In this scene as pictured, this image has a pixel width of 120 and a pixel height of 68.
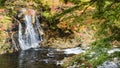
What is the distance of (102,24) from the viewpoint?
161 inches

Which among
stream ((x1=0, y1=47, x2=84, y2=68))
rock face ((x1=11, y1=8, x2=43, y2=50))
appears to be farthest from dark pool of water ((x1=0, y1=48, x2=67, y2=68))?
rock face ((x1=11, y1=8, x2=43, y2=50))

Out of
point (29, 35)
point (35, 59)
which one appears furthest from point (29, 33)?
point (35, 59)

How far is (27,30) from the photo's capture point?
72.6 ft

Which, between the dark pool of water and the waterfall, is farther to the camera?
the waterfall

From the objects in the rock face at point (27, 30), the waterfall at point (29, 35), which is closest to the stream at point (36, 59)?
the waterfall at point (29, 35)

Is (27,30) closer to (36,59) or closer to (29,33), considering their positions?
(29,33)

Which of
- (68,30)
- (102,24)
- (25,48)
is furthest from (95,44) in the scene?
(68,30)

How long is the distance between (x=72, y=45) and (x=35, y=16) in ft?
13.5

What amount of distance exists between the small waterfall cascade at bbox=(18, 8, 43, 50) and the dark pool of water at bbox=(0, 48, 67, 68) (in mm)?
1951

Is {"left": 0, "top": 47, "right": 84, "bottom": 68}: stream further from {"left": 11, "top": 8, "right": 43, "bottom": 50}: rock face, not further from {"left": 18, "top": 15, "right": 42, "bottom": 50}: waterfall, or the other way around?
Answer: {"left": 11, "top": 8, "right": 43, "bottom": 50}: rock face

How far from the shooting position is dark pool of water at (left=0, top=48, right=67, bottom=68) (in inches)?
563

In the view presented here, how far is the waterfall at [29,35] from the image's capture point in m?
21.0

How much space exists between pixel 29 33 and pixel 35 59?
20.4 feet

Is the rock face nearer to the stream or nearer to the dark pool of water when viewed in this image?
the stream
